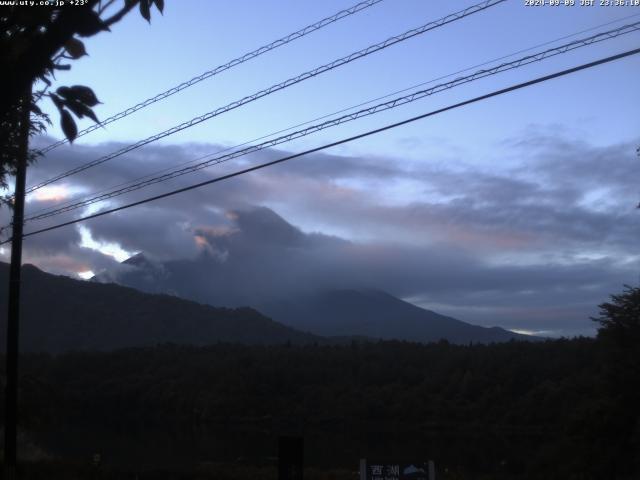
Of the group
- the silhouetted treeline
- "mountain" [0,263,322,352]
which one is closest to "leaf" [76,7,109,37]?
the silhouetted treeline

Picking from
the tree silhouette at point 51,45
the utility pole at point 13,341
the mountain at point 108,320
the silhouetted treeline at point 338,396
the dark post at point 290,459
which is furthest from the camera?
the mountain at point 108,320

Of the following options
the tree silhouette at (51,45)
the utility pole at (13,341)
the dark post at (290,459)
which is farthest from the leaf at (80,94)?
the utility pole at (13,341)

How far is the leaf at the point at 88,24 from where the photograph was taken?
4.12 metres

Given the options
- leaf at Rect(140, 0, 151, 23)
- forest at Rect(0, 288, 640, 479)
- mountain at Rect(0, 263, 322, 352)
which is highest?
mountain at Rect(0, 263, 322, 352)

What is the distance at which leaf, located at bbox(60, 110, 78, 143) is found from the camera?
15.3 ft

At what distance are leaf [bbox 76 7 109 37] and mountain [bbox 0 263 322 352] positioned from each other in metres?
155

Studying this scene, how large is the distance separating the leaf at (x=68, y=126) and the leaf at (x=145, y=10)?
796mm

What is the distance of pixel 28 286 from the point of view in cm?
16525

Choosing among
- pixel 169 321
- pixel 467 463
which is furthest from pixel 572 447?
pixel 169 321

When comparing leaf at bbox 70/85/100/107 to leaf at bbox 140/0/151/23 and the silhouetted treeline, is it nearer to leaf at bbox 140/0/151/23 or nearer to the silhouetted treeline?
leaf at bbox 140/0/151/23

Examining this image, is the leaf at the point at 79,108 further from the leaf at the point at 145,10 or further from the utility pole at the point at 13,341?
the utility pole at the point at 13,341

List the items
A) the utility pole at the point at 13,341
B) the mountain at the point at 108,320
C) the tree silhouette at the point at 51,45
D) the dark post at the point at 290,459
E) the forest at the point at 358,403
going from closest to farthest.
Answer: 1. the tree silhouette at the point at 51,45
2. the dark post at the point at 290,459
3. the utility pole at the point at 13,341
4. the forest at the point at 358,403
5. the mountain at the point at 108,320

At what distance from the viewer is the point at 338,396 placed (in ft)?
327

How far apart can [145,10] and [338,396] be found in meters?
97.1
